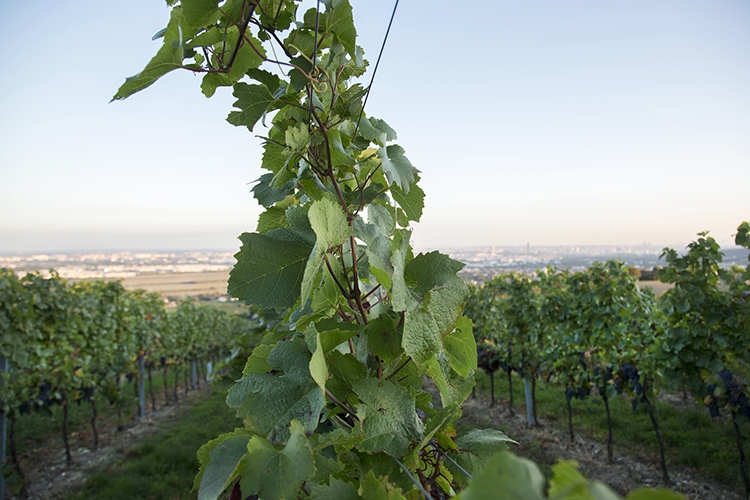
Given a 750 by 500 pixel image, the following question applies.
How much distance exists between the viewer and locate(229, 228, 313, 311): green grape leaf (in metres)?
0.98

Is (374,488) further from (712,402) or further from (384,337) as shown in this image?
(712,402)

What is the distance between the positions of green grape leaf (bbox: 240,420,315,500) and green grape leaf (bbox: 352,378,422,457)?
17 centimetres

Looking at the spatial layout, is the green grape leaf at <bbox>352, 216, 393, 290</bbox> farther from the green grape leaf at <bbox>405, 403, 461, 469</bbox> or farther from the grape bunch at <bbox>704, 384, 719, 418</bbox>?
the grape bunch at <bbox>704, 384, 719, 418</bbox>

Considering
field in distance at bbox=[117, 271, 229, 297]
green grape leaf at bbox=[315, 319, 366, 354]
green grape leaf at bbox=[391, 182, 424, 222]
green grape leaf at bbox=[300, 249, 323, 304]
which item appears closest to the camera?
green grape leaf at bbox=[300, 249, 323, 304]

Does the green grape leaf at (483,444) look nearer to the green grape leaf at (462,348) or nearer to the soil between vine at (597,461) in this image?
the green grape leaf at (462,348)

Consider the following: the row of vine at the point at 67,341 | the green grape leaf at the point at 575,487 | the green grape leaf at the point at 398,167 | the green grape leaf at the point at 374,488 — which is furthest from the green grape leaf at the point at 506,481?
the row of vine at the point at 67,341

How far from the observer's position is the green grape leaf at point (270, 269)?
984 millimetres

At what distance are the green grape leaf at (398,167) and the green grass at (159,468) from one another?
17.1 feet

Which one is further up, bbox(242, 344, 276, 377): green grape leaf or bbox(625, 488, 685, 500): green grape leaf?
bbox(625, 488, 685, 500): green grape leaf

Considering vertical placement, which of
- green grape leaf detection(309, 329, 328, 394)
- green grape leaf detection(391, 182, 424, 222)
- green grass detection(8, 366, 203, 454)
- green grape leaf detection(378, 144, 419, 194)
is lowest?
green grass detection(8, 366, 203, 454)

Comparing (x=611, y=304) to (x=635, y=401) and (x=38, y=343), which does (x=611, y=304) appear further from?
(x=38, y=343)

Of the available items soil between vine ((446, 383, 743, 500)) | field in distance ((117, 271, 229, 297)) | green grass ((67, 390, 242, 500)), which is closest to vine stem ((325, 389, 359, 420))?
soil between vine ((446, 383, 743, 500))

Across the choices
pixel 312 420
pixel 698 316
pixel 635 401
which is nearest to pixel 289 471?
pixel 312 420

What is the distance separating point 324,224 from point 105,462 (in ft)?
28.9
